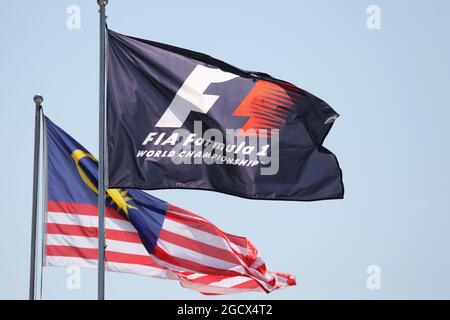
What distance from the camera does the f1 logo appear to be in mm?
16719

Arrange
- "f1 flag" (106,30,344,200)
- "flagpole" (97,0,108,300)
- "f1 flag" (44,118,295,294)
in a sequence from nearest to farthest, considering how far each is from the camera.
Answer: "flagpole" (97,0,108,300) → "f1 flag" (106,30,344,200) → "f1 flag" (44,118,295,294)

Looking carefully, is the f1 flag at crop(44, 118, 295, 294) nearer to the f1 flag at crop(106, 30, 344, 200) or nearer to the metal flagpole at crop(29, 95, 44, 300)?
the metal flagpole at crop(29, 95, 44, 300)

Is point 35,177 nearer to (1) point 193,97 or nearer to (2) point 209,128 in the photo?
(1) point 193,97

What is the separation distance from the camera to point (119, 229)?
19625 millimetres

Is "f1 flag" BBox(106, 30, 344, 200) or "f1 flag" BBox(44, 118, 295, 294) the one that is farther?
"f1 flag" BBox(44, 118, 295, 294)

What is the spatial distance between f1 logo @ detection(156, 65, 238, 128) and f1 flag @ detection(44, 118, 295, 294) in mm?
3198

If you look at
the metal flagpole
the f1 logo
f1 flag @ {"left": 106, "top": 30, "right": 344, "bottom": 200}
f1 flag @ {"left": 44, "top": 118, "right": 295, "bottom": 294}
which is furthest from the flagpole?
f1 flag @ {"left": 44, "top": 118, "right": 295, "bottom": 294}

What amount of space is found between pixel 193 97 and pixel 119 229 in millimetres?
3846

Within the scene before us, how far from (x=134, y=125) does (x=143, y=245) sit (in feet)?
13.1

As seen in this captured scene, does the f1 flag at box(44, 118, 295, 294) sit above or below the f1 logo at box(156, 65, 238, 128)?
below

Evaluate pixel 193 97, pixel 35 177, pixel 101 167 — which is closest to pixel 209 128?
pixel 193 97

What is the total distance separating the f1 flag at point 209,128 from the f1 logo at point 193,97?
2 cm

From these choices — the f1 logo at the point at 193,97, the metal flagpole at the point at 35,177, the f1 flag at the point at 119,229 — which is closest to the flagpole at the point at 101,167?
the f1 logo at the point at 193,97
